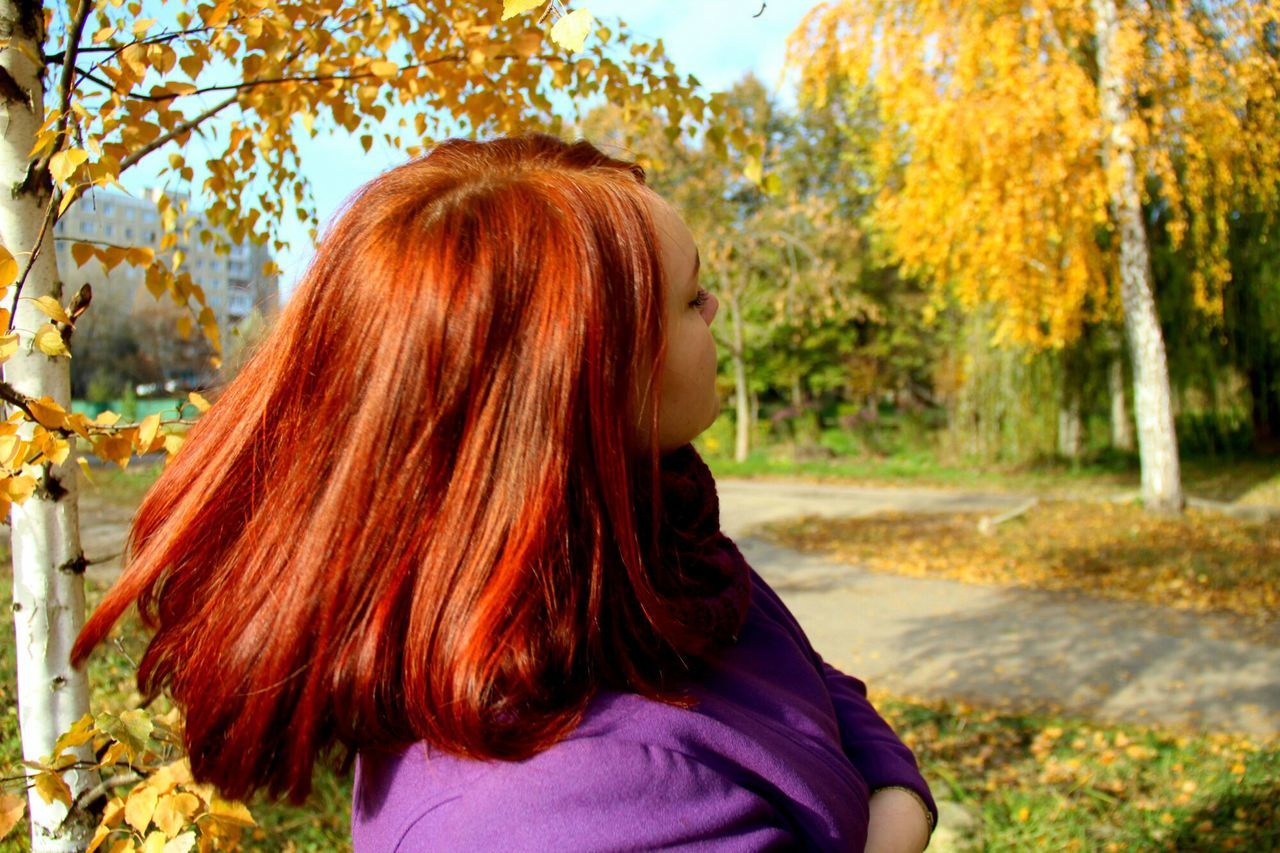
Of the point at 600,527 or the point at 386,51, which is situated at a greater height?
the point at 386,51

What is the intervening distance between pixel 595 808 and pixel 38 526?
122 cm

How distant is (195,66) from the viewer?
180 cm

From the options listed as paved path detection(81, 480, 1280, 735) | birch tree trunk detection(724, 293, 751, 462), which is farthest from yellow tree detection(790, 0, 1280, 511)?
birch tree trunk detection(724, 293, 751, 462)

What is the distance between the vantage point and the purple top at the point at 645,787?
749 millimetres

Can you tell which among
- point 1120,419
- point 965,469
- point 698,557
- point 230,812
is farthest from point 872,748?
point 1120,419

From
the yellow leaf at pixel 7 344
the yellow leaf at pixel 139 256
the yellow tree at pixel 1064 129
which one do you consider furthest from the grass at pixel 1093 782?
the yellow tree at pixel 1064 129

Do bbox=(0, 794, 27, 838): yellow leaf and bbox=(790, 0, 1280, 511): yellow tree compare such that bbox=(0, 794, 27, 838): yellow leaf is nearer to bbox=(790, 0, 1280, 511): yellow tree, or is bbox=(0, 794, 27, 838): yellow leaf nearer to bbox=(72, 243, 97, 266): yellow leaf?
bbox=(72, 243, 97, 266): yellow leaf

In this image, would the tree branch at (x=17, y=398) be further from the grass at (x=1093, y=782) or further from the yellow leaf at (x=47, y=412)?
the grass at (x=1093, y=782)

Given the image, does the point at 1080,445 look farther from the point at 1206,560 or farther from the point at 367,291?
the point at 367,291

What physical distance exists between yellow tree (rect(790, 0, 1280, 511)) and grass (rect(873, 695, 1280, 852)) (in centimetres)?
623

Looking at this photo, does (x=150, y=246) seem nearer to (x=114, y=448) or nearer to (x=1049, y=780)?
(x=114, y=448)

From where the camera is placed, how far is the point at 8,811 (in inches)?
46.7

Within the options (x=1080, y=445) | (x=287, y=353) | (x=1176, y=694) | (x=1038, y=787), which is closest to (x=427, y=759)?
(x=287, y=353)

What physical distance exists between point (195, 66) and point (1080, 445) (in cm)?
1562
